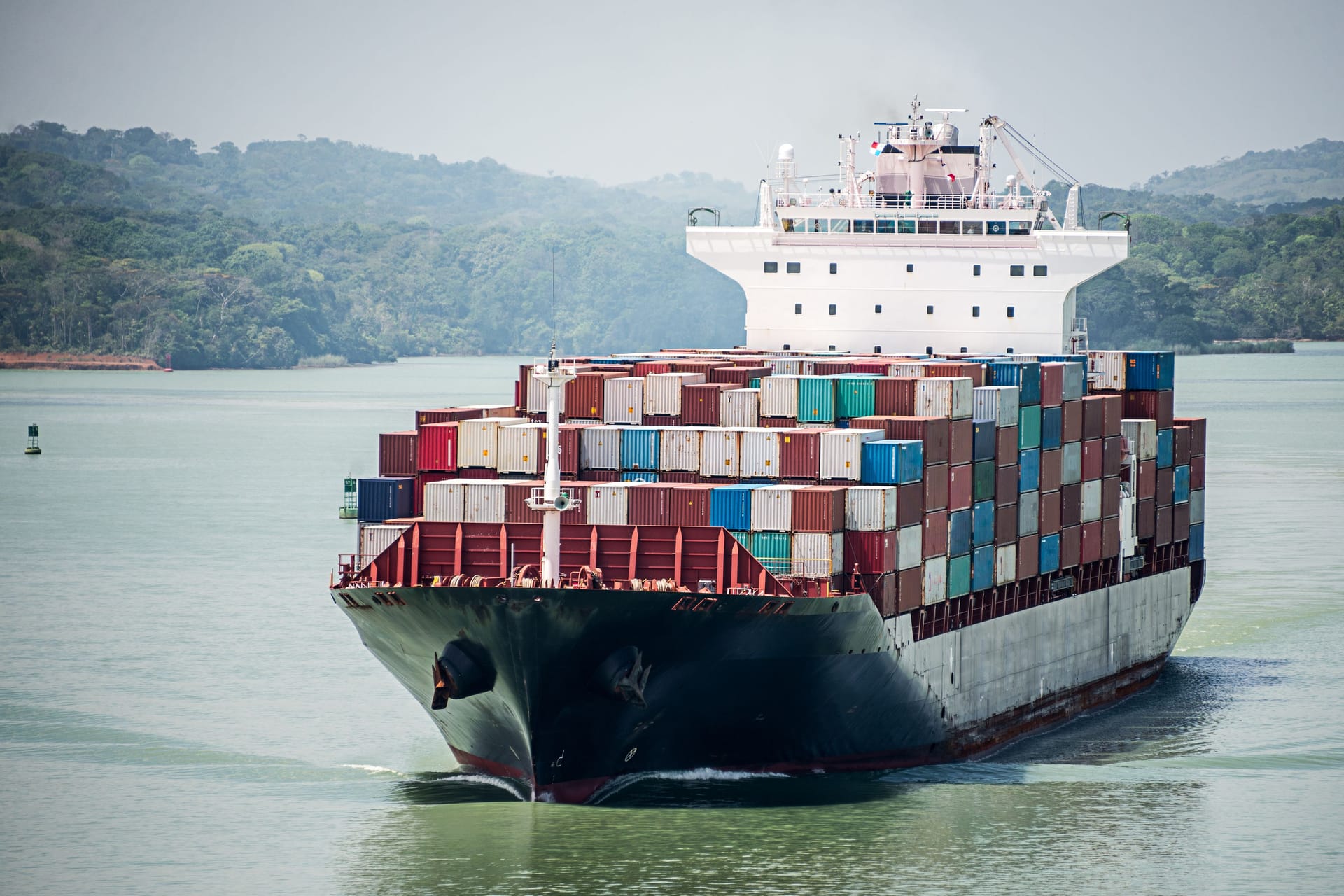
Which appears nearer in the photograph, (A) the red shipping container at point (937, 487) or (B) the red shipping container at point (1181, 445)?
(A) the red shipping container at point (937, 487)

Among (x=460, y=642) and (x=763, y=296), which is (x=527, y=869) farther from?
(x=763, y=296)

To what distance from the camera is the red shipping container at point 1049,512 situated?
36.9 m

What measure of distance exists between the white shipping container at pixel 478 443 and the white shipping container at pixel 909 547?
6.58 m

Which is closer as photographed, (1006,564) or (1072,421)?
(1006,564)

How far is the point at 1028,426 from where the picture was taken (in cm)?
3634

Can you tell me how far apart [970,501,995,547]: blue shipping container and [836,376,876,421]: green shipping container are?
2.46m

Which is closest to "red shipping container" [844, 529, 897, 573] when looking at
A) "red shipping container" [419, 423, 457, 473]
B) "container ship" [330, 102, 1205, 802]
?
"container ship" [330, 102, 1205, 802]

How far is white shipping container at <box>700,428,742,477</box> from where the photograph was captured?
31531mm

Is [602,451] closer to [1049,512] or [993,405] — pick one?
[993,405]

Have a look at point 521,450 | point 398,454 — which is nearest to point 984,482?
point 521,450

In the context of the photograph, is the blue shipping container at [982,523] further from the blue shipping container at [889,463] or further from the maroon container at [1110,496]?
the maroon container at [1110,496]

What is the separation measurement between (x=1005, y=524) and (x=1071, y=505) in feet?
11.4

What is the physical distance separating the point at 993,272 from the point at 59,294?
138m

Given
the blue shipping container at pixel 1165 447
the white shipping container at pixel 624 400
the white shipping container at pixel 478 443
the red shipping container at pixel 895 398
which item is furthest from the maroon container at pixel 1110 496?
the white shipping container at pixel 478 443
